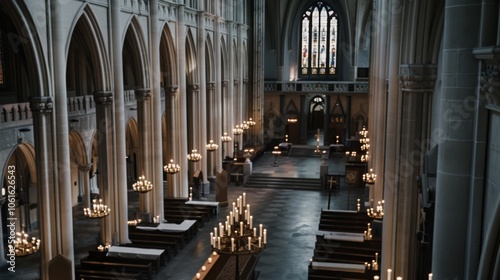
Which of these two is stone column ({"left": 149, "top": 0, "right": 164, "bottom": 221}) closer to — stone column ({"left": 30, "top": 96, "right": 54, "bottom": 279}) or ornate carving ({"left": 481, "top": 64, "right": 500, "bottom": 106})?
stone column ({"left": 30, "top": 96, "right": 54, "bottom": 279})

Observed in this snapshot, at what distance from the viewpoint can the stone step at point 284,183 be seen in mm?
35344

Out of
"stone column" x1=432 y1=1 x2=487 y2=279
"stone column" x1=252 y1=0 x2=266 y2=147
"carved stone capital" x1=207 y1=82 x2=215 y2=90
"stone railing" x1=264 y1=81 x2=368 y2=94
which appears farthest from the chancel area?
"stone railing" x1=264 y1=81 x2=368 y2=94

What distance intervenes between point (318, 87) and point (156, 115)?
82.6ft

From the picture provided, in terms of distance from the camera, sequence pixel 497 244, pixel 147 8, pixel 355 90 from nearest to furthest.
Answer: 1. pixel 497 244
2. pixel 147 8
3. pixel 355 90

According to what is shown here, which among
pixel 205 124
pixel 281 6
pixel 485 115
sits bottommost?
pixel 205 124

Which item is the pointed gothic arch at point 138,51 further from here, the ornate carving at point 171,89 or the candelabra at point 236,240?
the candelabra at point 236,240

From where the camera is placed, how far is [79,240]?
24.8m

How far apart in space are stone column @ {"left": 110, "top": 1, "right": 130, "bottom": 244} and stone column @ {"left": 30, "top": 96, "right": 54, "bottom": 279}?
177 inches

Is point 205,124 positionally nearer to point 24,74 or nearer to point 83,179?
point 83,179

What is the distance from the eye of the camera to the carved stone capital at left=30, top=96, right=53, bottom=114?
1689cm

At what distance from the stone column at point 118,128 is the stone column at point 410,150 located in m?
12.6

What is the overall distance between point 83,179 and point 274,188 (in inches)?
490

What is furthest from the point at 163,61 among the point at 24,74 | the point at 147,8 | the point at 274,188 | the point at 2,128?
the point at 274,188

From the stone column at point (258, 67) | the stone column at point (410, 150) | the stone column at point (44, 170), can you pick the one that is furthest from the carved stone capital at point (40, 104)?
the stone column at point (258, 67)
